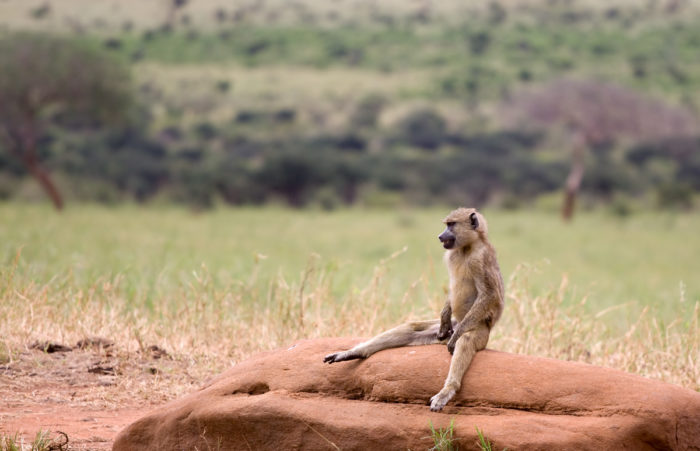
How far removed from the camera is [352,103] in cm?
4253

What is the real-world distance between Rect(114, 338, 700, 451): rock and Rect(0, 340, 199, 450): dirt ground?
520mm

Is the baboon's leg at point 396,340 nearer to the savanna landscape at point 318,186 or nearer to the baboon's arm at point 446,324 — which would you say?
the baboon's arm at point 446,324

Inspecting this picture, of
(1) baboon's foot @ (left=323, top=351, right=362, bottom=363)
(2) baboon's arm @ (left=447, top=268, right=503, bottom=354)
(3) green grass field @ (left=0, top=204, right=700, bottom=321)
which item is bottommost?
(3) green grass field @ (left=0, top=204, right=700, bottom=321)

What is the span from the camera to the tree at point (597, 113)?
25.0 meters

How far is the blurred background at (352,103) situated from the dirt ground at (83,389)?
56.0 feet

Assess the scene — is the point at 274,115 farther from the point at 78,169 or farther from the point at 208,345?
the point at 208,345

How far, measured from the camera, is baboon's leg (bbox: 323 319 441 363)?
3.74 m

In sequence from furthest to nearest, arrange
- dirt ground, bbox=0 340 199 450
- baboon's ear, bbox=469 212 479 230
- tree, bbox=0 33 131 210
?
tree, bbox=0 33 131 210 → dirt ground, bbox=0 340 199 450 → baboon's ear, bbox=469 212 479 230

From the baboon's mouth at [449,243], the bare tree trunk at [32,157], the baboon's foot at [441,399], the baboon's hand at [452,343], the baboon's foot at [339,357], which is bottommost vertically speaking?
the bare tree trunk at [32,157]

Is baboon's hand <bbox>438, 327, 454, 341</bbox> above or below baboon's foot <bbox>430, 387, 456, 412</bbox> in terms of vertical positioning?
above

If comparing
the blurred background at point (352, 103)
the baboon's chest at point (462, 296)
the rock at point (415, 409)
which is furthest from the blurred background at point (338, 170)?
the baboon's chest at point (462, 296)

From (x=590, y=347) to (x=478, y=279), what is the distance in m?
2.48

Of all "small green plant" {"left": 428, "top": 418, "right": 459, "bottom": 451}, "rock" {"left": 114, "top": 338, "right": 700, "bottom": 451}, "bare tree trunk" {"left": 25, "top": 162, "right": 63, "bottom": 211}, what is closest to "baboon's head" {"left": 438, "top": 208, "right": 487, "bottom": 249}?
"rock" {"left": 114, "top": 338, "right": 700, "bottom": 451}

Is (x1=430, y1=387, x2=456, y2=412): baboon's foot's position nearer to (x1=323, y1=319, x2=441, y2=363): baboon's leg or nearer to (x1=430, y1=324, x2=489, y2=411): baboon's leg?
(x1=430, y1=324, x2=489, y2=411): baboon's leg
